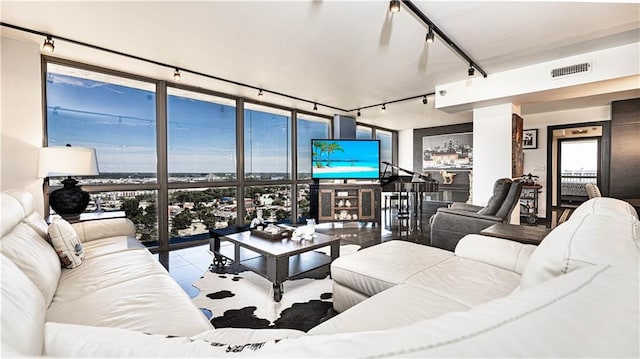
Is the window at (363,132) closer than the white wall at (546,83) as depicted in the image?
No

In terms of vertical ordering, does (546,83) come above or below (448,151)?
above

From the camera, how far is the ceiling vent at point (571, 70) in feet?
10.5

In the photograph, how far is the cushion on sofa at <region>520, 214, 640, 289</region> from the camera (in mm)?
744

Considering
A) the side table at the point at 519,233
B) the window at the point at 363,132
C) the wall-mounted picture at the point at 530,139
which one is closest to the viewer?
the side table at the point at 519,233

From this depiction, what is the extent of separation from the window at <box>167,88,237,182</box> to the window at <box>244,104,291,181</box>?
0.31m

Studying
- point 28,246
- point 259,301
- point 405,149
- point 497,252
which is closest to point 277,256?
point 259,301

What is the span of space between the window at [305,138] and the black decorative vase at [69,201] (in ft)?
12.1

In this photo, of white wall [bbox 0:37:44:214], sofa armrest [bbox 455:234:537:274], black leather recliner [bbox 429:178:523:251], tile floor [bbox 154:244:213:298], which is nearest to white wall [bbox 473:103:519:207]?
black leather recliner [bbox 429:178:523:251]

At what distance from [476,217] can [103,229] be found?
394cm

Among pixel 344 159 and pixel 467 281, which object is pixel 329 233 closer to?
pixel 344 159

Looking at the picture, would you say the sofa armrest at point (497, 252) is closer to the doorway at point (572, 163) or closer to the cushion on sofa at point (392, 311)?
the cushion on sofa at point (392, 311)

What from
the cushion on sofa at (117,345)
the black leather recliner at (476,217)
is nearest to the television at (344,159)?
the black leather recliner at (476,217)

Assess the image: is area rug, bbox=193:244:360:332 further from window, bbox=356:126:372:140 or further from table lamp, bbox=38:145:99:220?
window, bbox=356:126:372:140

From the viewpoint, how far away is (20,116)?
2785 mm
